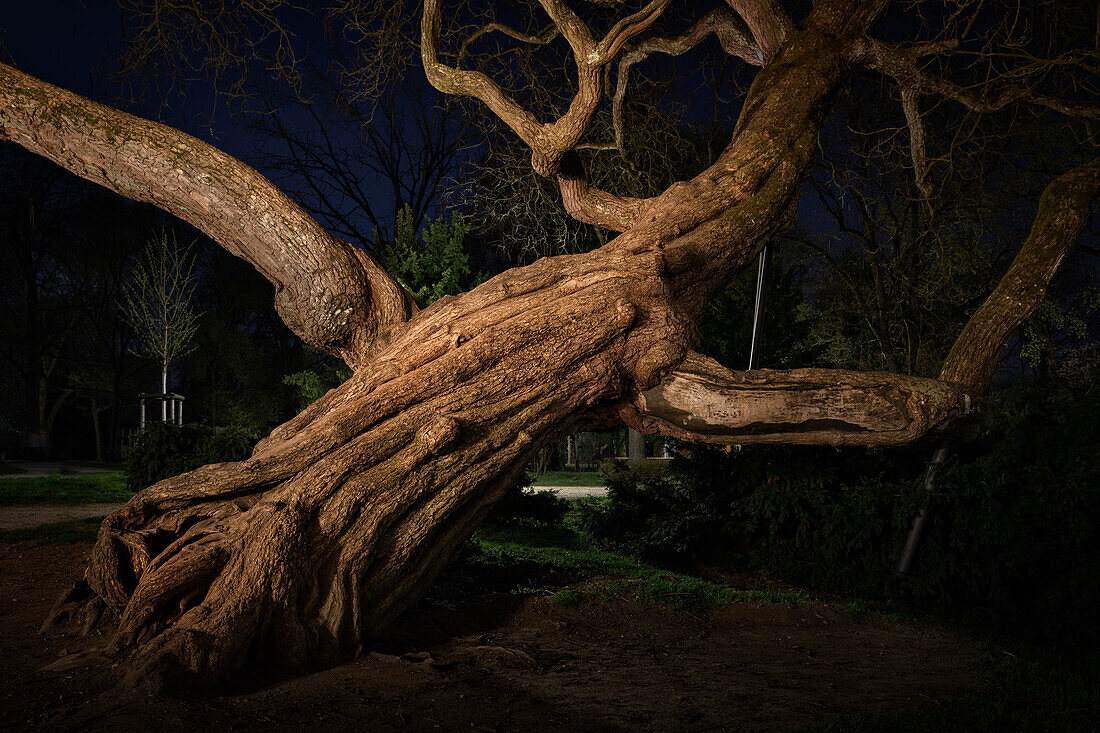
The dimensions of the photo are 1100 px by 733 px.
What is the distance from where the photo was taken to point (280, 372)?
88.4 ft

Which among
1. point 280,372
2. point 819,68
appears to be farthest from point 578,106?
point 280,372

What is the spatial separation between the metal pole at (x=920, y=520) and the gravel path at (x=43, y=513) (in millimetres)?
9785

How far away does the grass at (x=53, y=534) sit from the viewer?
7.25m

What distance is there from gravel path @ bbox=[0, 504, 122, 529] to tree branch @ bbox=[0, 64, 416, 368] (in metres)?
6.39

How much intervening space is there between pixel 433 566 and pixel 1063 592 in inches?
190

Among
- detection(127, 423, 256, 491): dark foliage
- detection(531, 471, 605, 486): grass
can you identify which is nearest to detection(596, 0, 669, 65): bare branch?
detection(127, 423, 256, 491): dark foliage

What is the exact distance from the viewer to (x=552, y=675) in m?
3.86

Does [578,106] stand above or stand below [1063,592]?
above

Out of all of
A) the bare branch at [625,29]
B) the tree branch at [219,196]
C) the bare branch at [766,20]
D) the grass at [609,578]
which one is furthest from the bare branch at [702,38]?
the grass at [609,578]

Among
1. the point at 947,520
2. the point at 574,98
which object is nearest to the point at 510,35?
the point at 574,98

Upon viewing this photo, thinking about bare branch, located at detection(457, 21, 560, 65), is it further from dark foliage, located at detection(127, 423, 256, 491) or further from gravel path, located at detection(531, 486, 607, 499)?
gravel path, located at detection(531, 486, 607, 499)

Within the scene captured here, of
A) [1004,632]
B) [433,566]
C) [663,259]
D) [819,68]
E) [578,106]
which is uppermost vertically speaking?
[819,68]

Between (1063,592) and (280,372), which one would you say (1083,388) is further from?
(280,372)

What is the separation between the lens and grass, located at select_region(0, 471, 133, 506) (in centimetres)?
1201
